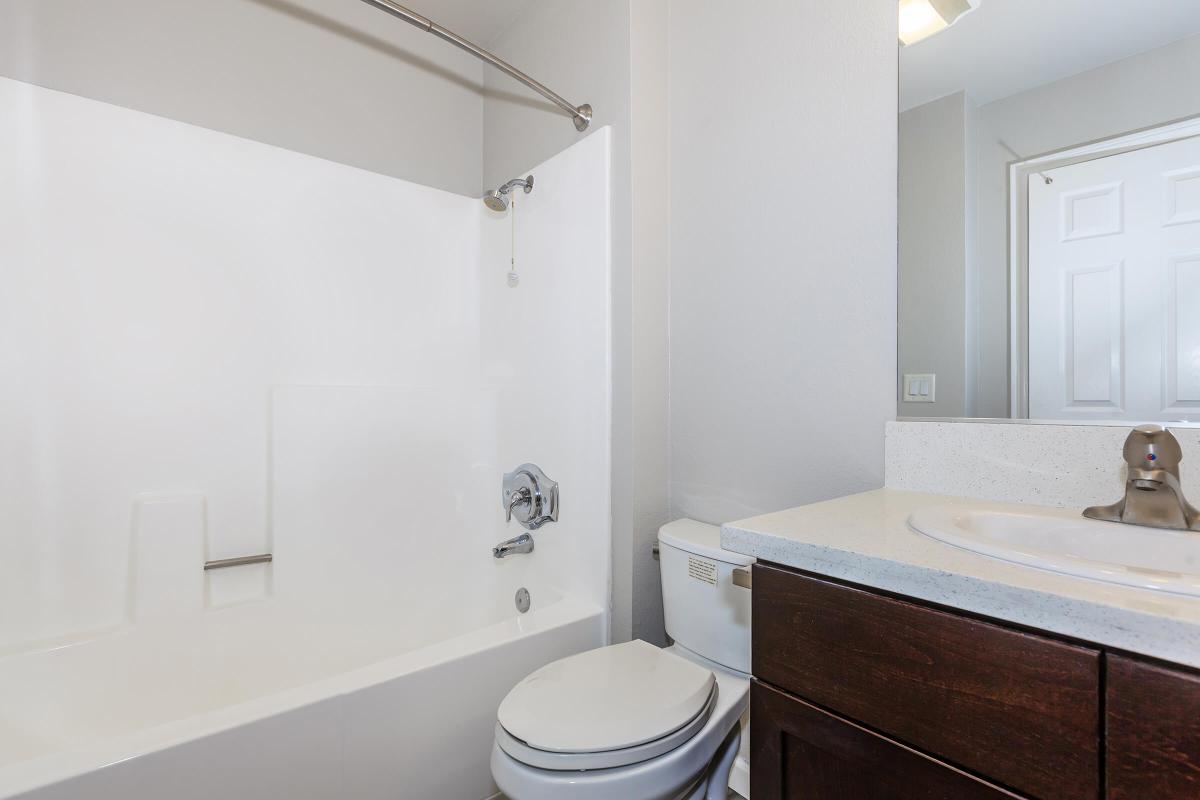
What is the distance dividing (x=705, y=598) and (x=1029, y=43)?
131 centimetres

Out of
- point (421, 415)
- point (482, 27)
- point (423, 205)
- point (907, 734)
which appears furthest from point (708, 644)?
point (482, 27)

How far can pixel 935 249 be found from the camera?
1.16 m

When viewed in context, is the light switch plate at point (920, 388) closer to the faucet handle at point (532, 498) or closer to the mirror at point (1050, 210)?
the mirror at point (1050, 210)

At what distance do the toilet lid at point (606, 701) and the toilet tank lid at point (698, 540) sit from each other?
24 centimetres

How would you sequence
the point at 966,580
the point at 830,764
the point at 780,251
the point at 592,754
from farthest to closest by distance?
1. the point at 780,251
2. the point at 592,754
3. the point at 830,764
4. the point at 966,580

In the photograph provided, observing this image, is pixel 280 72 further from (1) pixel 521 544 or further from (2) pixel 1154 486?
(2) pixel 1154 486

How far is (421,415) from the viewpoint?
2.01 metres

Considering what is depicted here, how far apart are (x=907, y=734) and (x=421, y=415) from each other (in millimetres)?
1731

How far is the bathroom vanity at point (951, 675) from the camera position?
48 centimetres

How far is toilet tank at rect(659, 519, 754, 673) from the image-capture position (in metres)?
1.24

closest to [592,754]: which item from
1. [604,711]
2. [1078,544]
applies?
[604,711]

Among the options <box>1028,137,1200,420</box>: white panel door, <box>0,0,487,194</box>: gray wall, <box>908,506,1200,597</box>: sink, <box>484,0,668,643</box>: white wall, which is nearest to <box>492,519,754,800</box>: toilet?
<box>484,0,668,643</box>: white wall

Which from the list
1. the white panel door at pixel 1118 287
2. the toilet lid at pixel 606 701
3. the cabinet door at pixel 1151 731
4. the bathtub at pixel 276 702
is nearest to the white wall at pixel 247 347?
the bathtub at pixel 276 702

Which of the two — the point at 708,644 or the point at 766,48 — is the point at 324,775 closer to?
the point at 708,644
